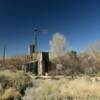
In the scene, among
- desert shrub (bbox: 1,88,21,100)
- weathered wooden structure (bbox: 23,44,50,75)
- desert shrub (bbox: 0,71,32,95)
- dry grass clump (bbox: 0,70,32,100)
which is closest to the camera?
desert shrub (bbox: 1,88,21,100)

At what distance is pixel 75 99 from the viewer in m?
14.8

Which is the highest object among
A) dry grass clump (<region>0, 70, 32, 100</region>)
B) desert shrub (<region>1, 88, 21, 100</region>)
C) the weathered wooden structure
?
the weathered wooden structure

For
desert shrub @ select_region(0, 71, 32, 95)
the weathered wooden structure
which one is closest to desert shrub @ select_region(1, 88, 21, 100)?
desert shrub @ select_region(0, 71, 32, 95)

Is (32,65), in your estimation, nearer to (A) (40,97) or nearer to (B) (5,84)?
(B) (5,84)

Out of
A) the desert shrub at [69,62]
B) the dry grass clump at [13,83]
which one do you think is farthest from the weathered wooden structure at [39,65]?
the dry grass clump at [13,83]

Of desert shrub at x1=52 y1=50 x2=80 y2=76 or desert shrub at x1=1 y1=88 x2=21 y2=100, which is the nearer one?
desert shrub at x1=1 y1=88 x2=21 y2=100

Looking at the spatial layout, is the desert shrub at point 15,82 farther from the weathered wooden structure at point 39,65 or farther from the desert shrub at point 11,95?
the weathered wooden structure at point 39,65

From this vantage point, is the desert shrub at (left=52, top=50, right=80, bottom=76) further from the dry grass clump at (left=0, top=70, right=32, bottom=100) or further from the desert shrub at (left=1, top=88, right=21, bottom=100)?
the desert shrub at (left=1, top=88, right=21, bottom=100)

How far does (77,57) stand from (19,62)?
10823mm

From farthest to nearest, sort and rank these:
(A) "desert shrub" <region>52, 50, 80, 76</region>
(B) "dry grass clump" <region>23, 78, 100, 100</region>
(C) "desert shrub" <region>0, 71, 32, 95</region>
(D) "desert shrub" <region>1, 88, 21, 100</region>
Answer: (A) "desert shrub" <region>52, 50, 80, 76</region>, (C) "desert shrub" <region>0, 71, 32, 95</region>, (D) "desert shrub" <region>1, 88, 21, 100</region>, (B) "dry grass clump" <region>23, 78, 100, 100</region>

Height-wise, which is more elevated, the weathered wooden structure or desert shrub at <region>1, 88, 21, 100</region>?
the weathered wooden structure

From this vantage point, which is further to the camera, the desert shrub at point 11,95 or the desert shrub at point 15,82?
the desert shrub at point 15,82

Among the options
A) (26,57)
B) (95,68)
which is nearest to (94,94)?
(95,68)

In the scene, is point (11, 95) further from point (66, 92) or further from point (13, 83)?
point (66, 92)
